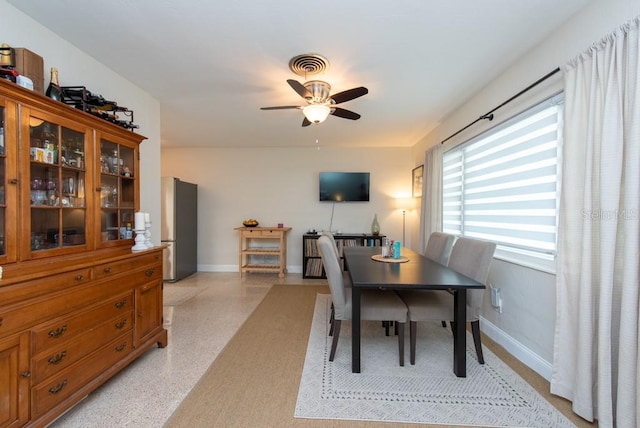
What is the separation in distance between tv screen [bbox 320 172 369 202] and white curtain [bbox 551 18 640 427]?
3.41 metres

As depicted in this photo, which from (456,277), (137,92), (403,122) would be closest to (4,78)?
(137,92)

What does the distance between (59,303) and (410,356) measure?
2.31 m

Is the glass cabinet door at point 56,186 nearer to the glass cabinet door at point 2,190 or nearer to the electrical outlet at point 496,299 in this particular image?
the glass cabinet door at point 2,190

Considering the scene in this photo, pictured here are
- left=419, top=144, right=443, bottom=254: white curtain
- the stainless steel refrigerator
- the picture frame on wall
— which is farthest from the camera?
the picture frame on wall

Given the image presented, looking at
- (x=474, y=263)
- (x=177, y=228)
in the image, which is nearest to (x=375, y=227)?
(x=474, y=263)

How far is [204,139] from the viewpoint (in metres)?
4.55

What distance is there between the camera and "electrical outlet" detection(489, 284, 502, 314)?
2398 millimetres

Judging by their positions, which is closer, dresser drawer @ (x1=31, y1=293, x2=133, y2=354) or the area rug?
dresser drawer @ (x1=31, y1=293, x2=133, y2=354)

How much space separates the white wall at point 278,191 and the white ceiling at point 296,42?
6.60 feet

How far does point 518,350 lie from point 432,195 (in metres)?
2.11

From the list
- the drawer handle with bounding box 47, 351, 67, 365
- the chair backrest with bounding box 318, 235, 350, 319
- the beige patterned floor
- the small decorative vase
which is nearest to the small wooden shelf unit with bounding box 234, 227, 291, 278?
the beige patterned floor

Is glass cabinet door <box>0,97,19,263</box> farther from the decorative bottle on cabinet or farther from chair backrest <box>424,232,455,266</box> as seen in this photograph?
chair backrest <box>424,232,455,266</box>

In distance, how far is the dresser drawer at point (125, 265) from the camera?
67.9 inches

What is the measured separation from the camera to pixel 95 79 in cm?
223
